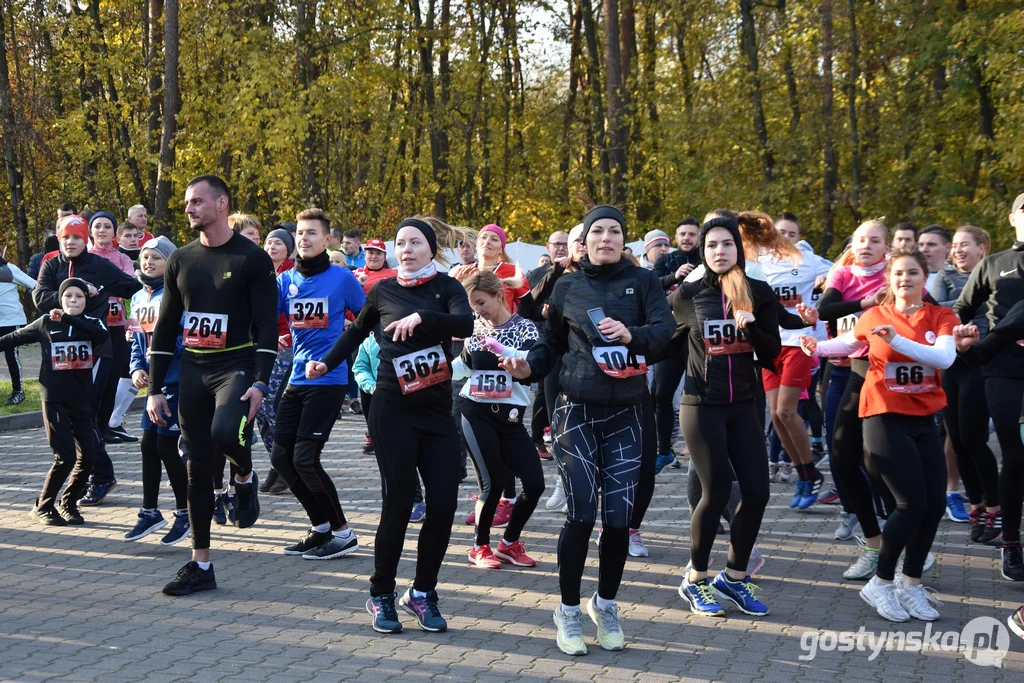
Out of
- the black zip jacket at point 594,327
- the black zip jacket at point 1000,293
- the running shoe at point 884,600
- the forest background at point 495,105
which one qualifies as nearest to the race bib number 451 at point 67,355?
the black zip jacket at point 594,327

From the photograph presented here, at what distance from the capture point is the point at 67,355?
844 centimetres

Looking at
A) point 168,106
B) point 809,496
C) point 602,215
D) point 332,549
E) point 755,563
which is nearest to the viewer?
point 602,215

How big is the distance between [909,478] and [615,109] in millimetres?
20443

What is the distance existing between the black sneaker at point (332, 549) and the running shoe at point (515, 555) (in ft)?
3.12

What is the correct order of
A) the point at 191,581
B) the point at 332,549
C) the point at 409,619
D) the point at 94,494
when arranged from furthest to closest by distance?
1. the point at 94,494
2. the point at 332,549
3. the point at 191,581
4. the point at 409,619

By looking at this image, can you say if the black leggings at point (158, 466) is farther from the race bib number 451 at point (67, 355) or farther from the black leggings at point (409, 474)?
the black leggings at point (409, 474)

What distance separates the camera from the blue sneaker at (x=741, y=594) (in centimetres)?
626

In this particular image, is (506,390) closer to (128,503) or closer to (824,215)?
(128,503)

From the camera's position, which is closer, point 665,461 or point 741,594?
point 741,594

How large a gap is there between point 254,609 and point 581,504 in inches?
75.0

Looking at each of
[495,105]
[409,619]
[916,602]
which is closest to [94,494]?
[409,619]

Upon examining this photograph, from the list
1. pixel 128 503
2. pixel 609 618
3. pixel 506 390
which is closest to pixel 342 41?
pixel 128 503

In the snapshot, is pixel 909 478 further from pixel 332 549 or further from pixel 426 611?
pixel 332 549

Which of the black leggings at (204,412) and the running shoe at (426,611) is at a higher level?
the black leggings at (204,412)
